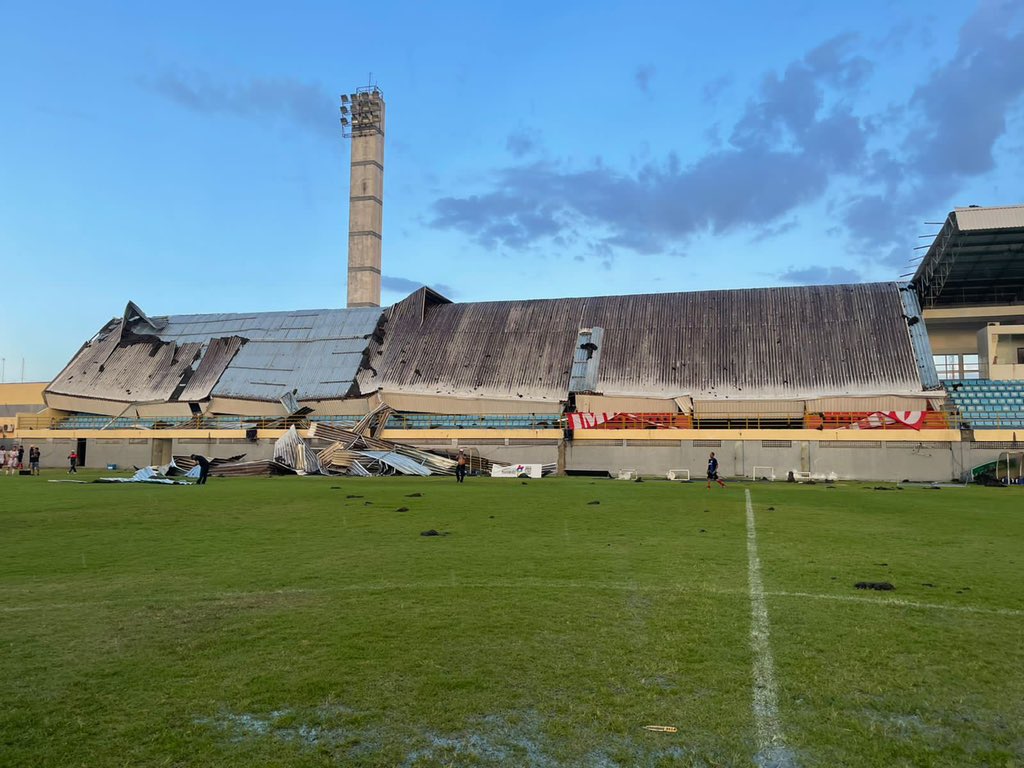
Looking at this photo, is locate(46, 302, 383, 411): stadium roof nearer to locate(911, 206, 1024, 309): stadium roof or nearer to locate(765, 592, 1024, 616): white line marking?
locate(911, 206, 1024, 309): stadium roof

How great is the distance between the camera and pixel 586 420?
4494 cm

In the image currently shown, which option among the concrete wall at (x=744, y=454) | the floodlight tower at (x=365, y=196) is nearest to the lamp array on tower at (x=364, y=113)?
the floodlight tower at (x=365, y=196)

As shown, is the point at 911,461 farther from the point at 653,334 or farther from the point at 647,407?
the point at 653,334

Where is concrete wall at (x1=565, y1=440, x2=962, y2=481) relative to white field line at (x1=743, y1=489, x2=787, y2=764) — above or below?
above

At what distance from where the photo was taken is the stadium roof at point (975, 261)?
43.7 m

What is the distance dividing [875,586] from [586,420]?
3568 cm

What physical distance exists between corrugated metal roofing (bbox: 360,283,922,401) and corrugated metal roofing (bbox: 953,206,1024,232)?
286 inches

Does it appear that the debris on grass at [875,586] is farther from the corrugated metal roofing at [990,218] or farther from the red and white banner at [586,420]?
the corrugated metal roofing at [990,218]

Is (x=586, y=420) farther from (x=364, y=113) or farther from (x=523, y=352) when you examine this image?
(x=364, y=113)

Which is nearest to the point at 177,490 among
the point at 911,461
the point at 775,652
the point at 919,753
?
the point at 775,652

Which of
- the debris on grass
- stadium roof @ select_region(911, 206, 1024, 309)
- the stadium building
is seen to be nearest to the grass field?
the debris on grass

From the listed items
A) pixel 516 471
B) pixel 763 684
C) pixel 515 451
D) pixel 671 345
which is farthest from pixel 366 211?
pixel 763 684

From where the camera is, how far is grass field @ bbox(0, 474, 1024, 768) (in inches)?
186

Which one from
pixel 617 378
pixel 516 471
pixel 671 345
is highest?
pixel 671 345
